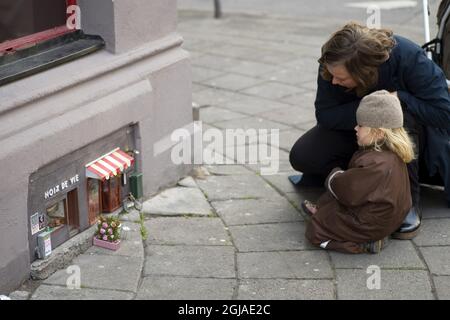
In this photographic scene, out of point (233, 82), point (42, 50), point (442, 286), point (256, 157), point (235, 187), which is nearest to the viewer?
point (442, 286)

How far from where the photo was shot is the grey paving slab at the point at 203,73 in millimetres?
8016

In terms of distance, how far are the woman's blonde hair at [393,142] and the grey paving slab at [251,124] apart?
2.16 metres

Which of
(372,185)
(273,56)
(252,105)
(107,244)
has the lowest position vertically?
(107,244)

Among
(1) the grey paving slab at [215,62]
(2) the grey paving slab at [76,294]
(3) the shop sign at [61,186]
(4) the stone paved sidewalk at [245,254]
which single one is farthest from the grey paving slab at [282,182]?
(1) the grey paving slab at [215,62]

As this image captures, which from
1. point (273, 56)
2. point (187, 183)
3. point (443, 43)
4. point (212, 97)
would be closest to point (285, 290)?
point (187, 183)

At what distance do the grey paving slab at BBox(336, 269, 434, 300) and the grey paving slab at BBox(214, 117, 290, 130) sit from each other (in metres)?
2.40

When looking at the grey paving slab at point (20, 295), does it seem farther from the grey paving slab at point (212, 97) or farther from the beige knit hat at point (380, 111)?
the grey paving slab at point (212, 97)

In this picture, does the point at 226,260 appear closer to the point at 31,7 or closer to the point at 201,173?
the point at 201,173

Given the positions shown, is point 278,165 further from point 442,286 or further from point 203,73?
point 203,73

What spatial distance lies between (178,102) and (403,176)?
1.61 metres

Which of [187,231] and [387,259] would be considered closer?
[387,259]

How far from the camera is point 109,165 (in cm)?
470

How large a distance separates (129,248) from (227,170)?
138cm
